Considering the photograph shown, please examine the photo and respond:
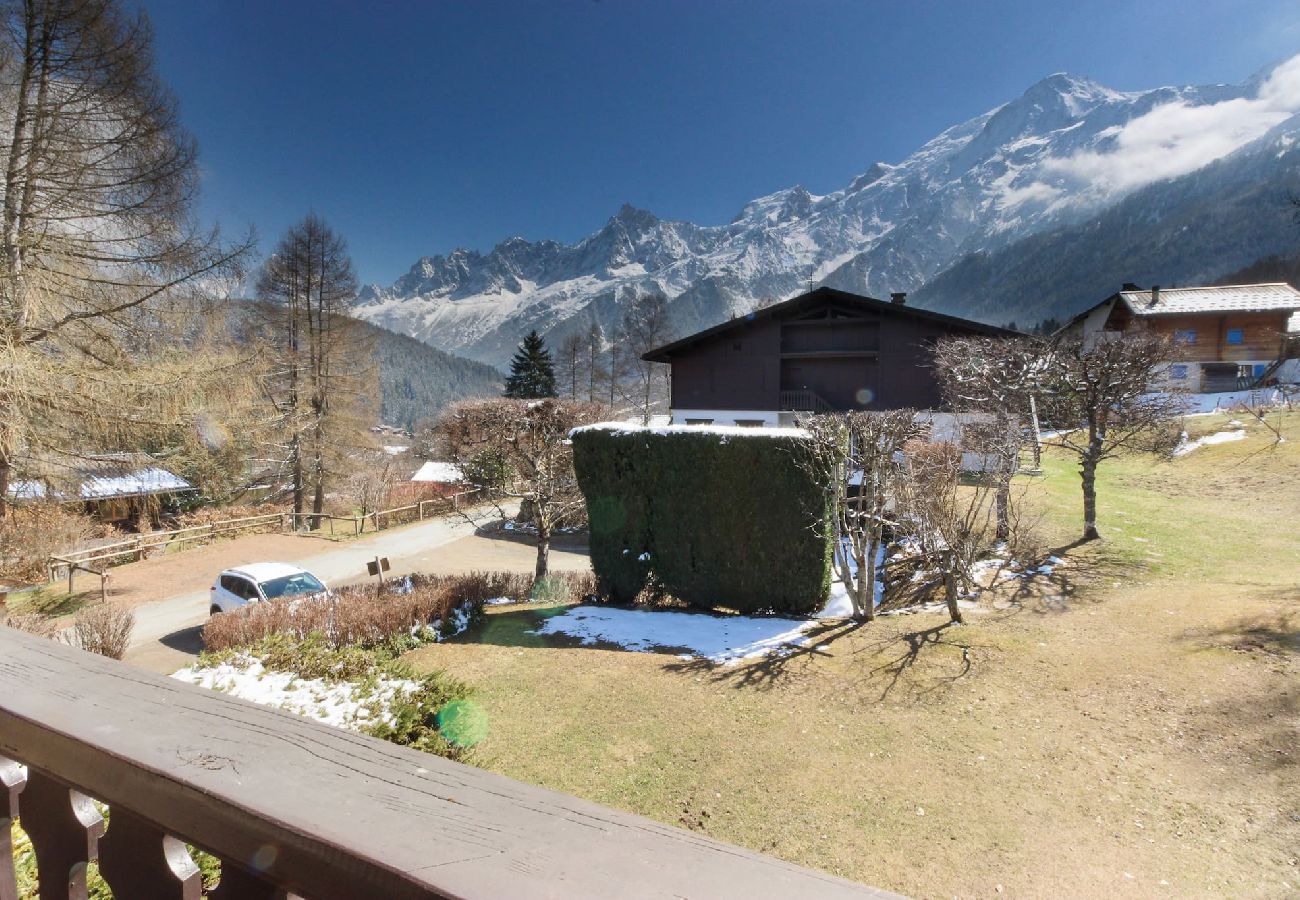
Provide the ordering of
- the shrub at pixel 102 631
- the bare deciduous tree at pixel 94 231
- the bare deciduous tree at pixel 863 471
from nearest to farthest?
1. the shrub at pixel 102 631
2. the bare deciduous tree at pixel 94 231
3. the bare deciduous tree at pixel 863 471

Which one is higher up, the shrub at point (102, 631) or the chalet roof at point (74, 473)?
the chalet roof at point (74, 473)

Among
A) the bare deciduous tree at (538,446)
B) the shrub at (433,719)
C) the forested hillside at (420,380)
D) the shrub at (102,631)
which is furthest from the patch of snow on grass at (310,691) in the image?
the forested hillside at (420,380)

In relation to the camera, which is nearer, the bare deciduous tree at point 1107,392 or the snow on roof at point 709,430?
the snow on roof at point 709,430

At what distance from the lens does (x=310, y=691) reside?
19.9 feet

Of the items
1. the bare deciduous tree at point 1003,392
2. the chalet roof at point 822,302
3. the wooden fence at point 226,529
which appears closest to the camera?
the bare deciduous tree at point 1003,392

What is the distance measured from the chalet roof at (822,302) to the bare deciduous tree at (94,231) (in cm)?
1608

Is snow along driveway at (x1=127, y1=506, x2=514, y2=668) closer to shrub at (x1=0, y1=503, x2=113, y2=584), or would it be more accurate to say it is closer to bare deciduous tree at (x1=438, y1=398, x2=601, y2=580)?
shrub at (x1=0, y1=503, x2=113, y2=584)

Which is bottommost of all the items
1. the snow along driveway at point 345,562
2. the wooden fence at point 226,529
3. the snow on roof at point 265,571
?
the snow along driveway at point 345,562

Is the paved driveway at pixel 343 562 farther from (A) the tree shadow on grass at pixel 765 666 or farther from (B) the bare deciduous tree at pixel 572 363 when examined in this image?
(B) the bare deciduous tree at pixel 572 363

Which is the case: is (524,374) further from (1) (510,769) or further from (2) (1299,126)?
(2) (1299,126)

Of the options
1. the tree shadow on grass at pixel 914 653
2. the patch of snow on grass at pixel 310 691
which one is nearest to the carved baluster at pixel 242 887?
the patch of snow on grass at pixel 310 691

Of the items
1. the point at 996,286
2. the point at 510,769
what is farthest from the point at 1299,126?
the point at 510,769

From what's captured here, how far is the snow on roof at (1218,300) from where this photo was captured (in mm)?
29467

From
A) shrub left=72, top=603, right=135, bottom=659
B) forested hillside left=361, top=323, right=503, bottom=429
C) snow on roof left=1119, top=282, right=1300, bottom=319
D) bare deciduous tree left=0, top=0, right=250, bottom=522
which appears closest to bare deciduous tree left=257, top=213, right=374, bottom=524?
bare deciduous tree left=0, top=0, right=250, bottom=522
